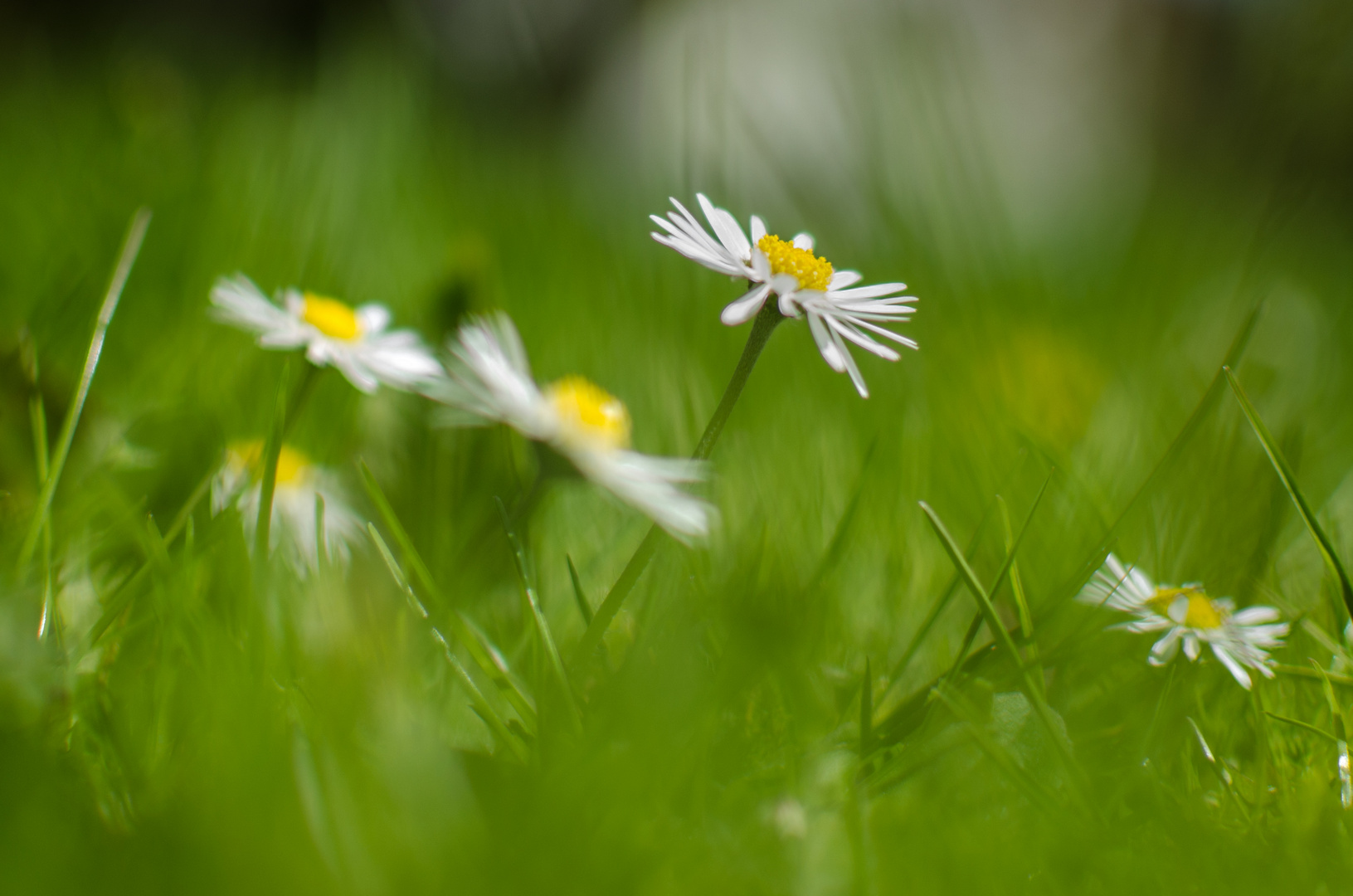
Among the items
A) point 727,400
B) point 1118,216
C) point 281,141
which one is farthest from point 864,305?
point 1118,216

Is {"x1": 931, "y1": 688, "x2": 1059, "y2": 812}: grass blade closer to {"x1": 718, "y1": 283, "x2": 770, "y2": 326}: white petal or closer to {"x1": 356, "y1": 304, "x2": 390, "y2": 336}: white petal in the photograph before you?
{"x1": 718, "y1": 283, "x2": 770, "y2": 326}: white petal

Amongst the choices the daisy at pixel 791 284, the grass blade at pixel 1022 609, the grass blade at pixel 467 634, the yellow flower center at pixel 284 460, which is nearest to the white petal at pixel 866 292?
the daisy at pixel 791 284

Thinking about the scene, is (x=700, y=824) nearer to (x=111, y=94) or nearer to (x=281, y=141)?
(x=281, y=141)

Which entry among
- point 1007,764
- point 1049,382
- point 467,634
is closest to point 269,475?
point 467,634

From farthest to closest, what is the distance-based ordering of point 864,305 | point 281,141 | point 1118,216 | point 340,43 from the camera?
1. point 340,43
2. point 1118,216
3. point 281,141
4. point 864,305

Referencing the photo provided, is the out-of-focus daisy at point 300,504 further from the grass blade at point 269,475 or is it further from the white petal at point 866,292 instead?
the white petal at point 866,292

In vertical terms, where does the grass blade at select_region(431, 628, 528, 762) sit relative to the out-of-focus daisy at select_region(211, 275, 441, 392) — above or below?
below

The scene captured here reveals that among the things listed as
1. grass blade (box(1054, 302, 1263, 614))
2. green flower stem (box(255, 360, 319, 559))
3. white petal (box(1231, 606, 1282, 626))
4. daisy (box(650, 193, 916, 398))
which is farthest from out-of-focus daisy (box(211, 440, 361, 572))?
white petal (box(1231, 606, 1282, 626))
